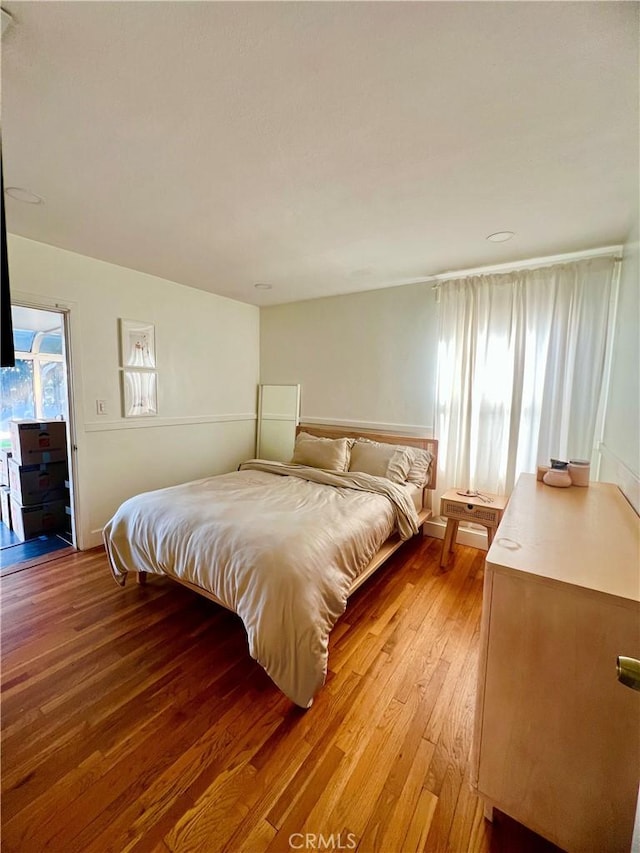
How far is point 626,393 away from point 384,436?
1909mm

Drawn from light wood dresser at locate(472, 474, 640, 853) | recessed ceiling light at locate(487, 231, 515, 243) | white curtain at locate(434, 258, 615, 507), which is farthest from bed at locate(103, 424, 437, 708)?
recessed ceiling light at locate(487, 231, 515, 243)

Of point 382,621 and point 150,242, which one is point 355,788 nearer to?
point 382,621

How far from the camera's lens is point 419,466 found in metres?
3.06

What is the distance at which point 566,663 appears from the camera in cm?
89

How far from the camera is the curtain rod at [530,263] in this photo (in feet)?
7.86

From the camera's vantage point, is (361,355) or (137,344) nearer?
(137,344)

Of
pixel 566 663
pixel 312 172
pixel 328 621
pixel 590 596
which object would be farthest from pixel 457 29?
pixel 328 621

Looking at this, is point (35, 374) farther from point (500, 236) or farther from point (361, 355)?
point (500, 236)

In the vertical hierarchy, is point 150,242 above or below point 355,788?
above

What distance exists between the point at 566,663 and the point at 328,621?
100 cm

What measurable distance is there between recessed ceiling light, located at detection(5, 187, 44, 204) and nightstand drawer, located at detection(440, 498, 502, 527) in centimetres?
327

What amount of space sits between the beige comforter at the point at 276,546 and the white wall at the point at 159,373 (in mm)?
910

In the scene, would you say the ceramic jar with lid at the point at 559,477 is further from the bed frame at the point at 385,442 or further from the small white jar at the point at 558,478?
the bed frame at the point at 385,442

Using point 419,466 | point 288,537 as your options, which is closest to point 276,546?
point 288,537
